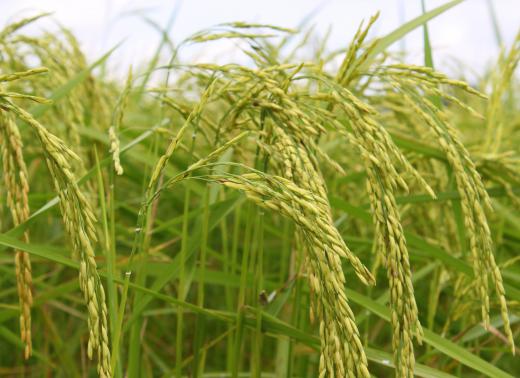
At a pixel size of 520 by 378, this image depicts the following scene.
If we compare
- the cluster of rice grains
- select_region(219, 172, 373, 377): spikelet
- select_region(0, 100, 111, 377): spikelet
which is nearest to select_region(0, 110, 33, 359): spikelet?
the cluster of rice grains

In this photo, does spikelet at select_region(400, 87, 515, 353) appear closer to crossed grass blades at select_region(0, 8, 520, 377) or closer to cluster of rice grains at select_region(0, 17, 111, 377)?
crossed grass blades at select_region(0, 8, 520, 377)

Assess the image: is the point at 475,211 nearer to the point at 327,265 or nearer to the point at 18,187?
the point at 327,265

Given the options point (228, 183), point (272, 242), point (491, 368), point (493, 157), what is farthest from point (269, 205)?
point (272, 242)

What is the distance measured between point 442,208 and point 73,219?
125 cm

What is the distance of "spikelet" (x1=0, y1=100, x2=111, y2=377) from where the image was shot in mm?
975

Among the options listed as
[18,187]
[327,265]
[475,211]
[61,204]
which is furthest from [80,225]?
[475,211]

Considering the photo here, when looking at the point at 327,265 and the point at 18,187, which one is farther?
the point at 18,187

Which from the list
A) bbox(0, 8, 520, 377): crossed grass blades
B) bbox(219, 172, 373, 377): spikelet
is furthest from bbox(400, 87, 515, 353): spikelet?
bbox(219, 172, 373, 377): spikelet

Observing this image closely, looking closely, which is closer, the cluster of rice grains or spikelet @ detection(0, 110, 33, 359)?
the cluster of rice grains

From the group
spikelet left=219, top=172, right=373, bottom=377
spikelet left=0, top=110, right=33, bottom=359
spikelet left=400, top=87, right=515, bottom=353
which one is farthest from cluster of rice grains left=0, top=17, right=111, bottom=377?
spikelet left=400, top=87, right=515, bottom=353

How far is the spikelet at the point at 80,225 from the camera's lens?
975mm

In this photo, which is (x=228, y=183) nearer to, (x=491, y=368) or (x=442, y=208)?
(x=491, y=368)

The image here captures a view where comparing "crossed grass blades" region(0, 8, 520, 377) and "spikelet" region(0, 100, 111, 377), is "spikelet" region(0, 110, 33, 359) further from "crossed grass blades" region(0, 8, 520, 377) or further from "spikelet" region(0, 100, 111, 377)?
"spikelet" region(0, 100, 111, 377)

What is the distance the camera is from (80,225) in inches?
39.8
